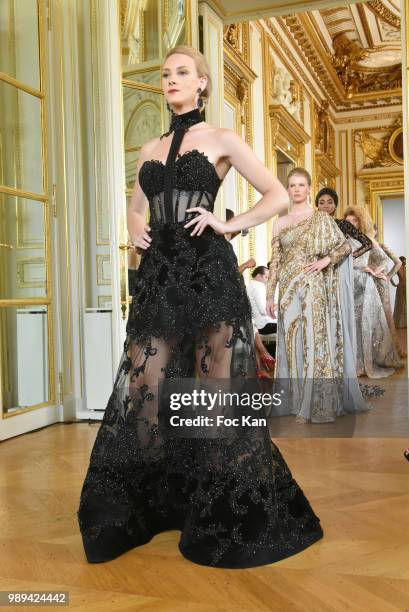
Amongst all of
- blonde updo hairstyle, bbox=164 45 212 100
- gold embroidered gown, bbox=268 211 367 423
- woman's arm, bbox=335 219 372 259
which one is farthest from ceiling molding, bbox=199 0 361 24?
blonde updo hairstyle, bbox=164 45 212 100

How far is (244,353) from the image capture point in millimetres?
2326

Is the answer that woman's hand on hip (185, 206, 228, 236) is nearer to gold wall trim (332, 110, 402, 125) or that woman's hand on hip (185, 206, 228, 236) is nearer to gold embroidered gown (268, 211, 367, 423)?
gold embroidered gown (268, 211, 367, 423)

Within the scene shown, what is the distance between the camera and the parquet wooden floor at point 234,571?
6.35 feet

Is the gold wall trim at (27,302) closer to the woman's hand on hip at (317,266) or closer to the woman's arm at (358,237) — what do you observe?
the woman's hand on hip at (317,266)

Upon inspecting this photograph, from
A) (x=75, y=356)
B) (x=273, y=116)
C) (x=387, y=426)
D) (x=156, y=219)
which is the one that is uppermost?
(x=273, y=116)

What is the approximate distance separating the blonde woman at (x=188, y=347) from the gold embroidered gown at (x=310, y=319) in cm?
241

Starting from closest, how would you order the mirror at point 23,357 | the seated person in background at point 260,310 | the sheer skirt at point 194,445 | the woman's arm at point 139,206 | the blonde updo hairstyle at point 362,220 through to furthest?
the sheer skirt at point 194,445 → the woman's arm at point 139,206 → the mirror at point 23,357 → the blonde updo hairstyle at point 362,220 → the seated person in background at point 260,310

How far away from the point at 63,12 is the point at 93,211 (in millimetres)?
1405

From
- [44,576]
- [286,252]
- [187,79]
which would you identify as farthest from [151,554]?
[286,252]

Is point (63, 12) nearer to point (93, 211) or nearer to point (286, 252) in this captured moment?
point (93, 211)

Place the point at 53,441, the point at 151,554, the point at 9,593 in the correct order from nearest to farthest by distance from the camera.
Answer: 1. the point at 9,593
2. the point at 151,554
3. the point at 53,441

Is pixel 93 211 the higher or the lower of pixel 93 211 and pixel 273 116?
the lower

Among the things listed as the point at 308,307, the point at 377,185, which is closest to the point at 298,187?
the point at 308,307

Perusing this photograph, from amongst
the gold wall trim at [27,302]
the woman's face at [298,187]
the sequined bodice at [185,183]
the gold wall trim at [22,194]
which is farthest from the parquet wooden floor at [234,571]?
the woman's face at [298,187]
